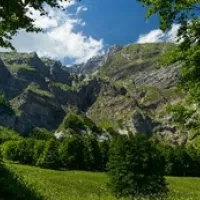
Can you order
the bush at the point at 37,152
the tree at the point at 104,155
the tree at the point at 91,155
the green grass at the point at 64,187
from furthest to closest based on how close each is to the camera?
1. the tree at the point at 104,155
2. the tree at the point at 91,155
3. the bush at the point at 37,152
4. the green grass at the point at 64,187

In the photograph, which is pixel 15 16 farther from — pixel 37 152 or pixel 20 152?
pixel 20 152

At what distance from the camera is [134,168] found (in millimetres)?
47406

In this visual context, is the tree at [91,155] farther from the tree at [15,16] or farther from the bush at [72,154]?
the tree at [15,16]

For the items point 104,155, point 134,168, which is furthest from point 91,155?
point 134,168

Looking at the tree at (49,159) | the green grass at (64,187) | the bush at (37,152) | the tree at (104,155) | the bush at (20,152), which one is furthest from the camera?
the tree at (104,155)

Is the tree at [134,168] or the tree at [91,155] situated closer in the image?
the tree at [134,168]

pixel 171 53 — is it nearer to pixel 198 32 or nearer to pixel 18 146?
pixel 198 32

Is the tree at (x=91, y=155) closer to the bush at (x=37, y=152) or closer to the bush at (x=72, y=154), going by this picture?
the bush at (x=72, y=154)

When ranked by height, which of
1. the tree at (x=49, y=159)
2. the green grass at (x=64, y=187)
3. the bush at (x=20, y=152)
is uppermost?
the bush at (x=20, y=152)

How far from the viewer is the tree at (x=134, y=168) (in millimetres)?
46312

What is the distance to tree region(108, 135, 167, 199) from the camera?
46.3 meters

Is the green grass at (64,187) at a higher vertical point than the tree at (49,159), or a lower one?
lower

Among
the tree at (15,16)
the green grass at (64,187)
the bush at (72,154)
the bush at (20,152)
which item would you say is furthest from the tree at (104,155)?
the tree at (15,16)

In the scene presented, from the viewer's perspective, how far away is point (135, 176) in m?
46.9
